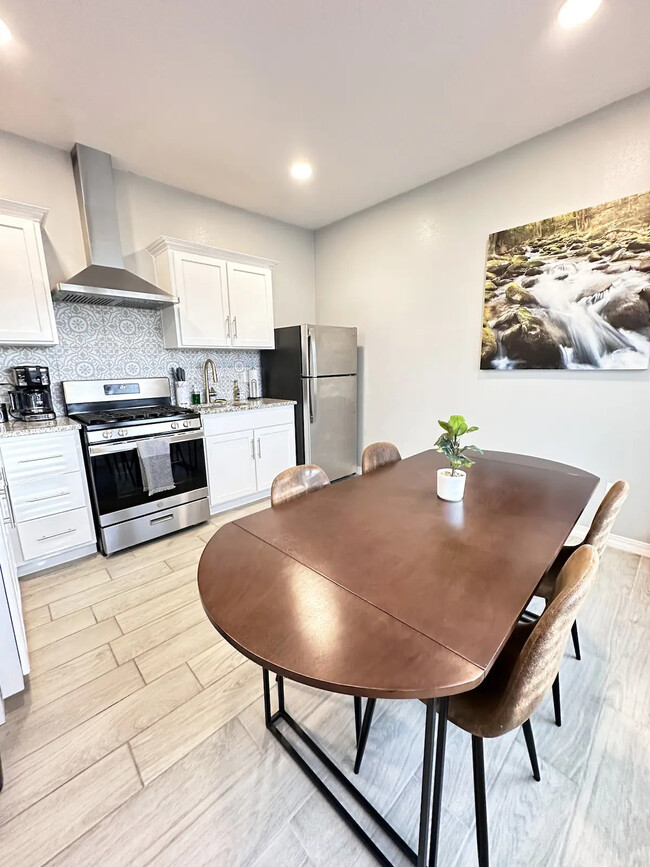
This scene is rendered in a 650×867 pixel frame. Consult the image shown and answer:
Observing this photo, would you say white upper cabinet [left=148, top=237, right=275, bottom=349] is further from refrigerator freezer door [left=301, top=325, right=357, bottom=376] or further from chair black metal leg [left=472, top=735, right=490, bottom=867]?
chair black metal leg [left=472, top=735, right=490, bottom=867]

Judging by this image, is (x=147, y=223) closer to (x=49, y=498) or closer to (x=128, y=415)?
(x=128, y=415)

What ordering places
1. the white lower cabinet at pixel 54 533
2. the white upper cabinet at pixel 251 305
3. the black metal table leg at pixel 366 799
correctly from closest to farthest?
the black metal table leg at pixel 366 799
the white lower cabinet at pixel 54 533
the white upper cabinet at pixel 251 305

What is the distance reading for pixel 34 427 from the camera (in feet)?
7.27

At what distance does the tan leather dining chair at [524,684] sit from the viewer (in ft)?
2.60

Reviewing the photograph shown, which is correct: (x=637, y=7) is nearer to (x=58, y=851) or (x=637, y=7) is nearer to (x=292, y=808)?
(x=292, y=808)

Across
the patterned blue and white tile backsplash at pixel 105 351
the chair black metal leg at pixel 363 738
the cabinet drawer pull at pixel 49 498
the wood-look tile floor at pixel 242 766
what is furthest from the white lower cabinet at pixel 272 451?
the chair black metal leg at pixel 363 738

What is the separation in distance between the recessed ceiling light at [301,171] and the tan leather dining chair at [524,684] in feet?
10.3

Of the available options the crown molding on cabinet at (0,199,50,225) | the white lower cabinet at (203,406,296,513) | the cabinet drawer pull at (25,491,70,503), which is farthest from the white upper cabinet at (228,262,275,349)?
the cabinet drawer pull at (25,491,70,503)

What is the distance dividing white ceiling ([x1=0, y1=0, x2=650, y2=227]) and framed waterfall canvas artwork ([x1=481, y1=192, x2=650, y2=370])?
681 mm

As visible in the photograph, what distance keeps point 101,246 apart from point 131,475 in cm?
174

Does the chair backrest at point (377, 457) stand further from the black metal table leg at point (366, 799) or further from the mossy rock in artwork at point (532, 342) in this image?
the mossy rock in artwork at point (532, 342)

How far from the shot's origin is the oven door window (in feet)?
7.93

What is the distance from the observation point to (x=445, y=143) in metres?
2.55

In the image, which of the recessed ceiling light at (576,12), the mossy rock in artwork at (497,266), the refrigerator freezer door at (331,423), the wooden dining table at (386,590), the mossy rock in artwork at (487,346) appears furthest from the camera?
the refrigerator freezer door at (331,423)
